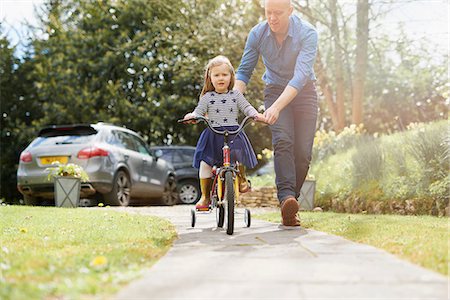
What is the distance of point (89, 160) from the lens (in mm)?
10414

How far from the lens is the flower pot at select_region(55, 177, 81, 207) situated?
1003 cm

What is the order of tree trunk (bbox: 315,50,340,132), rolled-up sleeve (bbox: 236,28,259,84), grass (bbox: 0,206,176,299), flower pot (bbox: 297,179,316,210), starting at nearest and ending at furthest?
grass (bbox: 0,206,176,299) → rolled-up sleeve (bbox: 236,28,259,84) → flower pot (bbox: 297,179,316,210) → tree trunk (bbox: 315,50,340,132)

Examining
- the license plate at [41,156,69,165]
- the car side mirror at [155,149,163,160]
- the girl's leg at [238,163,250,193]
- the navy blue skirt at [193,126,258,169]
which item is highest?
the car side mirror at [155,149,163,160]

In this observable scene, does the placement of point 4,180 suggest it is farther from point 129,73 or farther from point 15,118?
point 129,73

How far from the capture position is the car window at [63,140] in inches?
416

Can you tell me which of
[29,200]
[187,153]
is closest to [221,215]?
[29,200]

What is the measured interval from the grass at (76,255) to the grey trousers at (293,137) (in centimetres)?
104

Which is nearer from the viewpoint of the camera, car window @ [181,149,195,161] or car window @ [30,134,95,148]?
car window @ [30,134,95,148]

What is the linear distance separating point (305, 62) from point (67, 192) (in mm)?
5853

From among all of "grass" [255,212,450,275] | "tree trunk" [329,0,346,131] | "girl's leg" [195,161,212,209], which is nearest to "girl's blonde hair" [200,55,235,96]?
"girl's leg" [195,161,212,209]

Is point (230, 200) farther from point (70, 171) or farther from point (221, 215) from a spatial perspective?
point (70, 171)

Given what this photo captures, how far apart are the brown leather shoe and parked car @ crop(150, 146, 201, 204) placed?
29.1 ft

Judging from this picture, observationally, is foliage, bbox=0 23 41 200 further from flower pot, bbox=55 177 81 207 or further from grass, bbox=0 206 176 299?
grass, bbox=0 206 176 299

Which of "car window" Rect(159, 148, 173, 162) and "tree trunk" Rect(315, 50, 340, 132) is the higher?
"tree trunk" Rect(315, 50, 340, 132)
